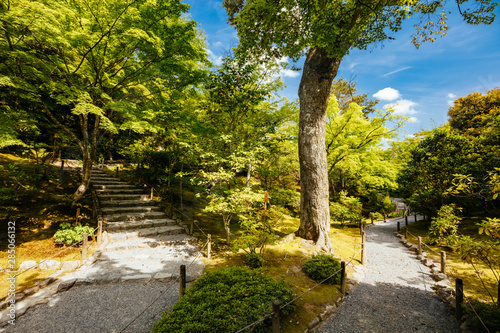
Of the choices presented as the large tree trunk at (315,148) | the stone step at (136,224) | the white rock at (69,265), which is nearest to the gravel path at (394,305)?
the large tree trunk at (315,148)

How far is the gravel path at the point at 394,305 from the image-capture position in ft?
13.2

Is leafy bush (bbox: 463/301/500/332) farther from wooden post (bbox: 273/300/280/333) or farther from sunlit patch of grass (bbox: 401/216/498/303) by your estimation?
wooden post (bbox: 273/300/280/333)

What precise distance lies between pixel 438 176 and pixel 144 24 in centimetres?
1621

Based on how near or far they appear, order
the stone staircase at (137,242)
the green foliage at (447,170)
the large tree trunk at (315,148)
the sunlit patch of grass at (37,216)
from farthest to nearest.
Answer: the green foliage at (447,170)
the large tree trunk at (315,148)
the sunlit patch of grass at (37,216)
the stone staircase at (137,242)

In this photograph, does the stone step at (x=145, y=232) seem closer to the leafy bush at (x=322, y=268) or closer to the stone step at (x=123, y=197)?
the stone step at (x=123, y=197)

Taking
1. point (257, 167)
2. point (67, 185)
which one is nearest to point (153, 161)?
point (67, 185)

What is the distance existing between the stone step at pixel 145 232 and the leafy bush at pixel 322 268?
6036 mm

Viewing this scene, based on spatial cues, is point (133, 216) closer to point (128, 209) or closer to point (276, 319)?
point (128, 209)

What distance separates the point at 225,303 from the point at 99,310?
121 inches

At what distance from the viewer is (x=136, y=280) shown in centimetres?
541

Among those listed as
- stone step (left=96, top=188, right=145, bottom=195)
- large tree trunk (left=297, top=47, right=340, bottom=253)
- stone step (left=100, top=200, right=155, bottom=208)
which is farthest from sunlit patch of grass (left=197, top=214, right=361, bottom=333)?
stone step (left=96, top=188, right=145, bottom=195)

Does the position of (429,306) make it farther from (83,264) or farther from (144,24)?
(144,24)

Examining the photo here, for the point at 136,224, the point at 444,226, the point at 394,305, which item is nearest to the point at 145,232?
the point at 136,224

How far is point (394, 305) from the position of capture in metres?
4.75
